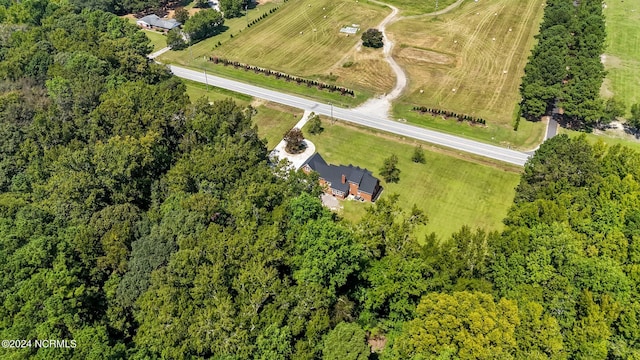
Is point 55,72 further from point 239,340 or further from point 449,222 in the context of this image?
point 449,222

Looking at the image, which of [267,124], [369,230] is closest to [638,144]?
[369,230]

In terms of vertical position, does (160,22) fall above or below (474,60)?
above

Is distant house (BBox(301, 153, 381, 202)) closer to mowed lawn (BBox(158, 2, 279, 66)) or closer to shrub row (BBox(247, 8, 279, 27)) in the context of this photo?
mowed lawn (BBox(158, 2, 279, 66))

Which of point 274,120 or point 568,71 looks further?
point 568,71

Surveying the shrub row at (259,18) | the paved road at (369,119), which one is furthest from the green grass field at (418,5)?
the paved road at (369,119)

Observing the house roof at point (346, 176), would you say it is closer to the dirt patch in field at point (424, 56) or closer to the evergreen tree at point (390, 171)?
the evergreen tree at point (390, 171)

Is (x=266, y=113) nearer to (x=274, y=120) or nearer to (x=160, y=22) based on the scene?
(x=274, y=120)

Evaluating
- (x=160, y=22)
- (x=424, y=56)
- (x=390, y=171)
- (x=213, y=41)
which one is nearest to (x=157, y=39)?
(x=160, y=22)
